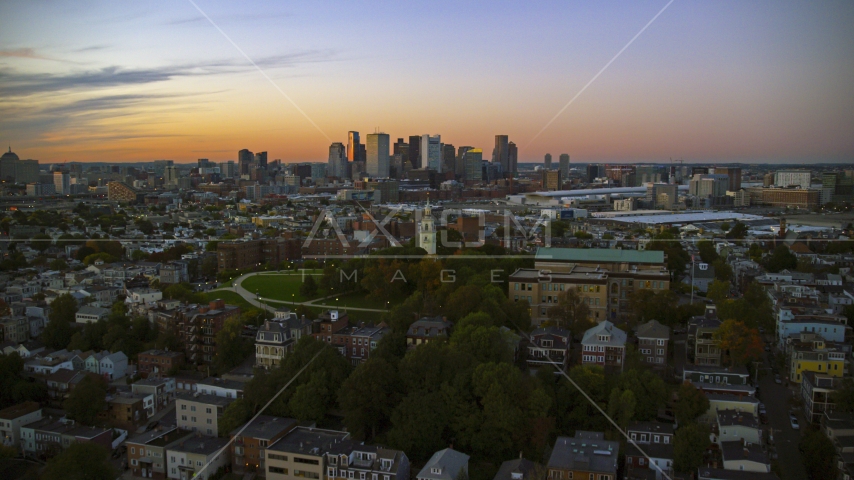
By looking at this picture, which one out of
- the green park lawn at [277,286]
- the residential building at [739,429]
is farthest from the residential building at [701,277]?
the green park lawn at [277,286]

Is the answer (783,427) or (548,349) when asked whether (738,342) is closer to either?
(783,427)

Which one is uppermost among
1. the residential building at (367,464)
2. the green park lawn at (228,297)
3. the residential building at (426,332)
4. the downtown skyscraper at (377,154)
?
the downtown skyscraper at (377,154)

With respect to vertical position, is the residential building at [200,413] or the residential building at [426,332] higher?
the residential building at [426,332]

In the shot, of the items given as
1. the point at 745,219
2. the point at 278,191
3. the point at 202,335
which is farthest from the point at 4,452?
the point at 278,191

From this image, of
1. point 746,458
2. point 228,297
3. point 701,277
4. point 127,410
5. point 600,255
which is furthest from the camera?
point 701,277

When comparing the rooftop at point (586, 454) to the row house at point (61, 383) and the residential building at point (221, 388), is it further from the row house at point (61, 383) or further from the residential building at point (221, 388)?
the row house at point (61, 383)

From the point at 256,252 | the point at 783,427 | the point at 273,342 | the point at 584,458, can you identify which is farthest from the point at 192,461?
the point at 256,252

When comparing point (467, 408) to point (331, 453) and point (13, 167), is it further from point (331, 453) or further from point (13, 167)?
point (13, 167)
